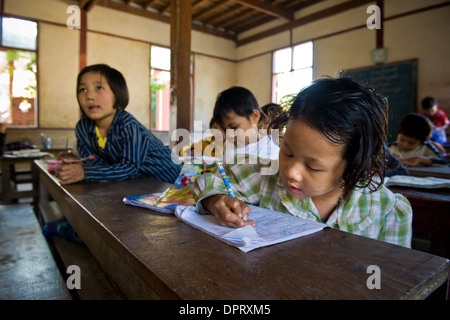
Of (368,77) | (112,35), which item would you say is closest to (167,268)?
(368,77)

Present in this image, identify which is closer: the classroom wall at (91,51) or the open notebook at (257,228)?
the open notebook at (257,228)

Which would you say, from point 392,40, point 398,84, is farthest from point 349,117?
point 392,40

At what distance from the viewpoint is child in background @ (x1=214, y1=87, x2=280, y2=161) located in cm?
208

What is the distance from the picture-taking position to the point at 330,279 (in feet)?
1.62

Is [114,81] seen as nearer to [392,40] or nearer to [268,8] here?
[392,40]

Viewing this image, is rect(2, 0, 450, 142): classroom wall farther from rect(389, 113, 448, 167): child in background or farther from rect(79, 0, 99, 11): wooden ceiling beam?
rect(389, 113, 448, 167): child in background

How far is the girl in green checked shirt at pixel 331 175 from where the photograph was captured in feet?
2.56

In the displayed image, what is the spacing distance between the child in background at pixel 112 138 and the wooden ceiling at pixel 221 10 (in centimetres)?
588

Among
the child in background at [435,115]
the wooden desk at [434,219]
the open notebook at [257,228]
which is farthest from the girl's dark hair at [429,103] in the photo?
the open notebook at [257,228]

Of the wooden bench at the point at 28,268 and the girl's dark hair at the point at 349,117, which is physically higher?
the girl's dark hair at the point at 349,117

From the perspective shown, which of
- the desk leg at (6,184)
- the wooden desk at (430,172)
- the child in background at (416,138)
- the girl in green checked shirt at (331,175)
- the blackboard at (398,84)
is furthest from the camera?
the blackboard at (398,84)

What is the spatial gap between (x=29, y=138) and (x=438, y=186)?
734cm

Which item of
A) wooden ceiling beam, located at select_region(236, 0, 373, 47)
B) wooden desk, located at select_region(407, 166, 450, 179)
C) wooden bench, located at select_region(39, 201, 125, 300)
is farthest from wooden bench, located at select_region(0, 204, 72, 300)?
wooden ceiling beam, located at select_region(236, 0, 373, 47)

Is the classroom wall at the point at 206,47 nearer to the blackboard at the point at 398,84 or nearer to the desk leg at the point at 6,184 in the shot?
the blackboard at the point at 398,84
